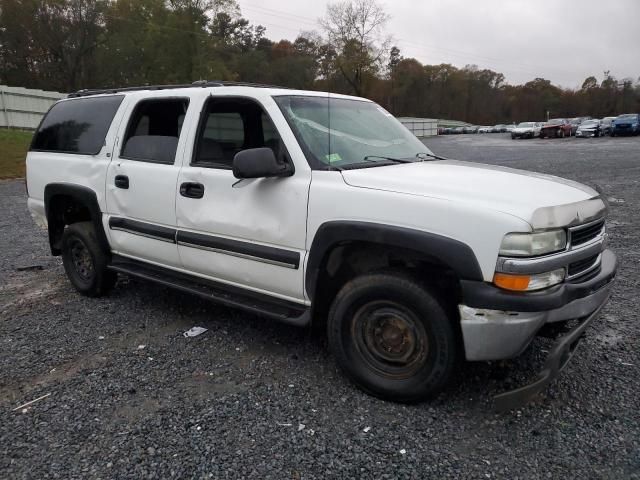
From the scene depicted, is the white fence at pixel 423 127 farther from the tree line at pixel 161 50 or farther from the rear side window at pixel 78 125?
the rear side window at pixel 78 125

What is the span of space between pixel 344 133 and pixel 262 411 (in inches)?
77.6

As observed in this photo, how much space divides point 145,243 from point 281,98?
1.71 meters

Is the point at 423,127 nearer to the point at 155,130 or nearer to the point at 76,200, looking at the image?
the point at 76,200

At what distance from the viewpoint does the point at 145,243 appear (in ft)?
13.5

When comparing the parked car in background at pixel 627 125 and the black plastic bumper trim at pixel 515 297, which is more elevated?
the parked car in background at pixel 627 125

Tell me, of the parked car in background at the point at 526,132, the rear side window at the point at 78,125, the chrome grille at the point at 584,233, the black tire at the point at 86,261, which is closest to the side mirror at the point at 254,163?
the chrome grille at the point at 584,233

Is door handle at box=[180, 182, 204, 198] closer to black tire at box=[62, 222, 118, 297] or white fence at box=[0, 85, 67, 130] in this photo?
black tire at box=[62, 222, 118, 297]

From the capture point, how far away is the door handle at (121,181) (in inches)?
162

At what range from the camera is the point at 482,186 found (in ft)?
9.24

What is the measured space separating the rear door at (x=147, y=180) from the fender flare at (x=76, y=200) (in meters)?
0.14

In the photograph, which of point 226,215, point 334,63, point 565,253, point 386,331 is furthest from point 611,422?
point 334,63

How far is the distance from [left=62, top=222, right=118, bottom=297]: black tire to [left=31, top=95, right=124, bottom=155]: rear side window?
764 mm

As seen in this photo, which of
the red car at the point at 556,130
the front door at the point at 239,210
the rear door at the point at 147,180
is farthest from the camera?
the red car at the point at 556,130

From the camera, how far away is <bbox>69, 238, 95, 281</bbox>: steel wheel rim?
4.73 metres
